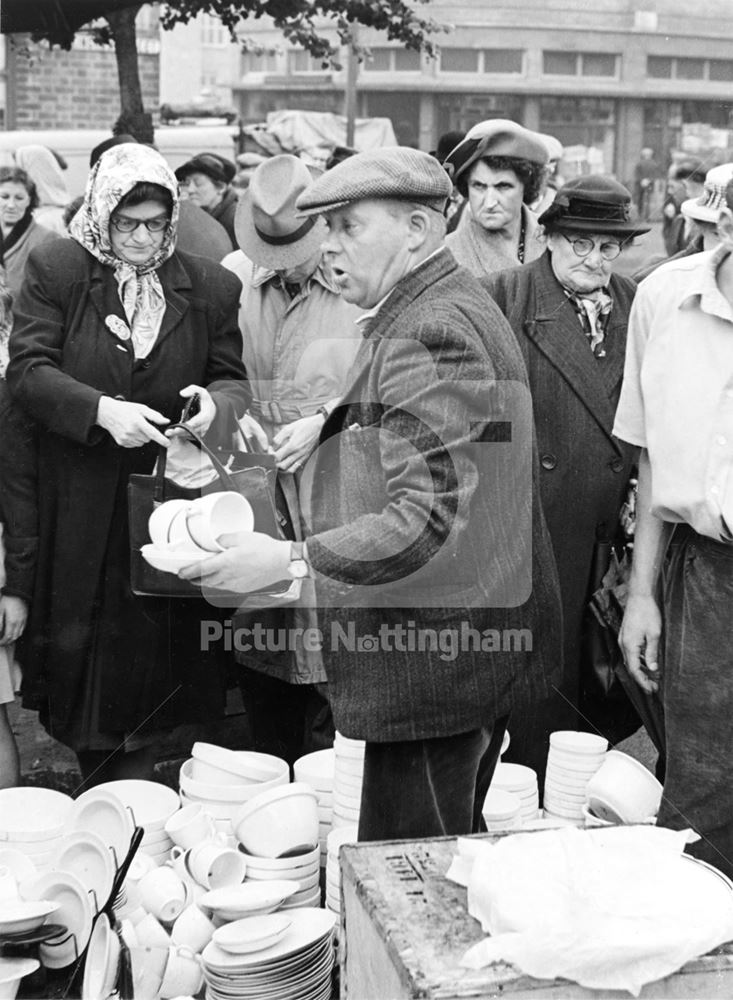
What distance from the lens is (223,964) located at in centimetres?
253

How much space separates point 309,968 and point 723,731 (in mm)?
998

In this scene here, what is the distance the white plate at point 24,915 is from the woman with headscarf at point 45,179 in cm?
633

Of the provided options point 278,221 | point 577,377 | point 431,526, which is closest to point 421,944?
point 431,526

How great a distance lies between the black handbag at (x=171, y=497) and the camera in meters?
3.26

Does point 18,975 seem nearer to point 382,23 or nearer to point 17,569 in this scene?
point 17,569

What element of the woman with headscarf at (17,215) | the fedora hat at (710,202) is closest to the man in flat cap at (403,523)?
the fedora hat at (710,202)

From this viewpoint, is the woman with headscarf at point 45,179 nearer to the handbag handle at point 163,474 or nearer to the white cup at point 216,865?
the handbag handle at point 163,474

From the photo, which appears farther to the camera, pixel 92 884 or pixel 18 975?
pixel 92 884

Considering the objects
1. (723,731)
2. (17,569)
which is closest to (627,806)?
(723,731)

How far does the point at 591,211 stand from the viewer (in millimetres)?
3713

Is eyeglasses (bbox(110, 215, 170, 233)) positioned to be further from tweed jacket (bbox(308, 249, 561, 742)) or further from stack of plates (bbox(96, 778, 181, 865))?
stack of plates (bbox(96, 778, 181, 865))

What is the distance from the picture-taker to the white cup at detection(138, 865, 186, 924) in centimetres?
281

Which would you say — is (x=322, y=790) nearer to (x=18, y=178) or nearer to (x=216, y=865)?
(x=216, y=865)

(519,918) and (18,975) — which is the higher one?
(519,918)
